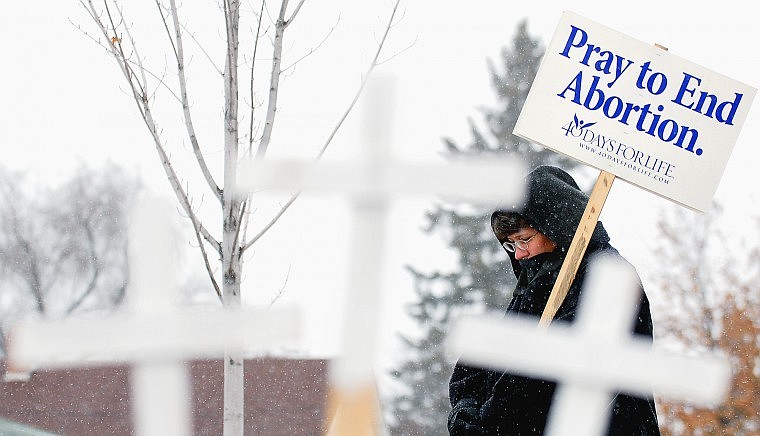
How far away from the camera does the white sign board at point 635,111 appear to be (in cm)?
248

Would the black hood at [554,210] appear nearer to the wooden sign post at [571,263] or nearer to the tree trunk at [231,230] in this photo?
the wooden sign post at [571,263]

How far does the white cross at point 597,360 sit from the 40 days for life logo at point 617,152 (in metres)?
1.29

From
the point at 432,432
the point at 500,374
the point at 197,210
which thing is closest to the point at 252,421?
the point at 432,432

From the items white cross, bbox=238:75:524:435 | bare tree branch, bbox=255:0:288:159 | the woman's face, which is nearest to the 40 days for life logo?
the woman's face

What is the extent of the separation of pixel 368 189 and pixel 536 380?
64.2 inches

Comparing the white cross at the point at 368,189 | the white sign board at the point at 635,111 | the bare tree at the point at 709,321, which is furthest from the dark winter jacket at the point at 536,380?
the bare tree at the point at 709,321

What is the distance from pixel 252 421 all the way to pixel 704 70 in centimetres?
1250

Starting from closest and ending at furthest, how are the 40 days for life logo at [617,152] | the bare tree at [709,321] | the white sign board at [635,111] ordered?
the white sign board at [635,111] → the 40 days for life logo at [617,152] → the bare tree at [709,321]

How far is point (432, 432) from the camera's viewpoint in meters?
20.8

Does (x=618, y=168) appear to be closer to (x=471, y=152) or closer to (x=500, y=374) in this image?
(x=500, y=374)

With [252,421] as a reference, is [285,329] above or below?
above

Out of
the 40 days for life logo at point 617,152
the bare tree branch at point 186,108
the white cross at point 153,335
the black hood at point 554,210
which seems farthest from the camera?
the bare tree branch at point 186,108

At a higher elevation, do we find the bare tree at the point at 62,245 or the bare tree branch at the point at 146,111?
the bare tree branch at the point at 146,111

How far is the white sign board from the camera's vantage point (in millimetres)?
2477
